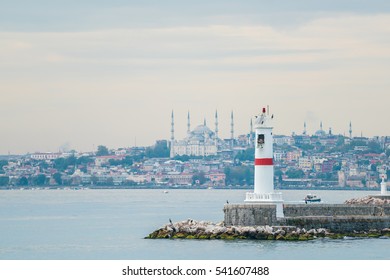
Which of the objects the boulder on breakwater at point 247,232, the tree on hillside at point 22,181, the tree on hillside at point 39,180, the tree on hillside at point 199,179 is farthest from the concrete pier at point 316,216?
the tree on hillside at point 199,179

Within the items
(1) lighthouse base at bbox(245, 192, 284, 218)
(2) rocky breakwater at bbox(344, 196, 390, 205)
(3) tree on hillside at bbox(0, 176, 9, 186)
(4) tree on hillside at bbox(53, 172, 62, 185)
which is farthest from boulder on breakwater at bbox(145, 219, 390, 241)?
(3) tree on hillside at bbox(0, 176, 9, 186)

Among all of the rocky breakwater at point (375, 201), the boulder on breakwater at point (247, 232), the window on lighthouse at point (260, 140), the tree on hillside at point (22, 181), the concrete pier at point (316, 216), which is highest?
the tree on hillside at point (22, 181)

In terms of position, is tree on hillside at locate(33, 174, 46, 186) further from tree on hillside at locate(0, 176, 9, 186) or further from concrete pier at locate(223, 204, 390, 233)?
concrete pier at locate(223, 204, 390, 233)

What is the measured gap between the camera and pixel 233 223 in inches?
1483

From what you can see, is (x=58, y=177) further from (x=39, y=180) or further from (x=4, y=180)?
(x=4, y=180)

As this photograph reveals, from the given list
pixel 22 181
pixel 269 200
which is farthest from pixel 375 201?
pixel 22 181

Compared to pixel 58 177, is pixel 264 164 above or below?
below

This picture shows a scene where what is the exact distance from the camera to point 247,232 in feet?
121

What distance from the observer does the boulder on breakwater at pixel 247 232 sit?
36844 millimetres

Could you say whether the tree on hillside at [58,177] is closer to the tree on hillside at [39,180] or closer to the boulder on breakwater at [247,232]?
the tree on hillside at [39,180]

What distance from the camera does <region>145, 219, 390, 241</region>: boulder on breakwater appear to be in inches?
1451

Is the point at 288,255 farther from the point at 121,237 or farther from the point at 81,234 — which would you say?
the point at 81,234

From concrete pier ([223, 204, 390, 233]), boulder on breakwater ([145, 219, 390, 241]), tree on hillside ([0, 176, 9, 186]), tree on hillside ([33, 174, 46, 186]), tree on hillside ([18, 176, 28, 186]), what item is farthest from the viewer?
tree on hillside ([0, 176, 9, 186])

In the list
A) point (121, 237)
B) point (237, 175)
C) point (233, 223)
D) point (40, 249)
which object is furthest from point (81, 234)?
point (237, 175)
